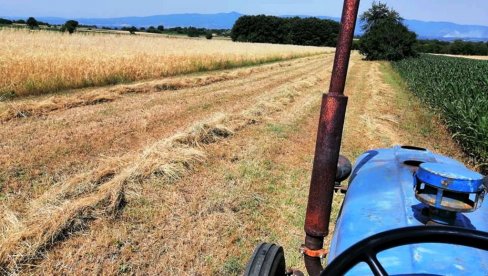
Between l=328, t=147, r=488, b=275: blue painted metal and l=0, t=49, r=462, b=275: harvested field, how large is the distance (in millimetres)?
1409

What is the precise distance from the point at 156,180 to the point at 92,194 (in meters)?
0.78

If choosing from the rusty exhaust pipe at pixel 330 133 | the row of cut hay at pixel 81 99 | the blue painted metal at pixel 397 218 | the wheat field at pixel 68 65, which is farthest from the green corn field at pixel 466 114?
the wheat field at pixel 68 65

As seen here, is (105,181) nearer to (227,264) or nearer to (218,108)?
(227,264)

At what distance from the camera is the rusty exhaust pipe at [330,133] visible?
5.15ft

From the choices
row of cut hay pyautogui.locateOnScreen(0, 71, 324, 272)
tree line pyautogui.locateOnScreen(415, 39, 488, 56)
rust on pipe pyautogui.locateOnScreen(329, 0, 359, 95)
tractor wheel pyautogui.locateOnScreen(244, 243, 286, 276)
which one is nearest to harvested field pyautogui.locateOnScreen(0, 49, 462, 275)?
row of cut hay pyautogui.locateOnScreen(0, 71, 324, 272)

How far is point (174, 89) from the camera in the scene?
12.1m

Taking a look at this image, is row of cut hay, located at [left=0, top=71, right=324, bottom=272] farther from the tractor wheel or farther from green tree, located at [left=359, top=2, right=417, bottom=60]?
green tree, located at [left=359, top=2, right=417, bottom=60]

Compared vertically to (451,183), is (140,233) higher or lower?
lower

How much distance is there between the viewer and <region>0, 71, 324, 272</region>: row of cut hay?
3.15 meters

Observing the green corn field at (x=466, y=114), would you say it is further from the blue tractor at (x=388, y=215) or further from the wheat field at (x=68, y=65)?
the wheat field at (x=68, y=65)

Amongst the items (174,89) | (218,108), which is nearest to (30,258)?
(218,108)

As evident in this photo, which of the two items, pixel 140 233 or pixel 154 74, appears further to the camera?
pixel 154 74

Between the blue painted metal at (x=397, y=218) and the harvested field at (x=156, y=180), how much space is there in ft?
4.62

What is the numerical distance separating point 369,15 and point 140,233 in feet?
193
